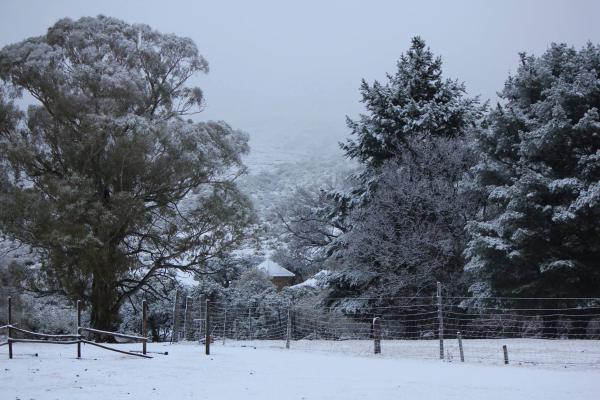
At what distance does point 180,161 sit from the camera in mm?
19578

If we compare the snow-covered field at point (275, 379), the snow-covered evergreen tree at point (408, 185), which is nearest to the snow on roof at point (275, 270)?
the snow-covered evergreen tree at point (408, 185)

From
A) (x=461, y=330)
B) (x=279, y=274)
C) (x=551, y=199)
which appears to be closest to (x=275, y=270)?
(x=279, y=274)

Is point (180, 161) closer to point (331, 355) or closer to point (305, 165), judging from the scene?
point (331, 355)

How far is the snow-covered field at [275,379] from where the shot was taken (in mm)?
7215

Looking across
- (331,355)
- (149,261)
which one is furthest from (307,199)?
(331,355)

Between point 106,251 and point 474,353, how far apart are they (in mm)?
11106

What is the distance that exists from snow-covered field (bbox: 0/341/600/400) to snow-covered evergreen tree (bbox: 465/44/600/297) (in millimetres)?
6129

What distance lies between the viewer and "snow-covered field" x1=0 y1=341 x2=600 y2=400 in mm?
7215

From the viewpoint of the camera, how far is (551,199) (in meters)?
16.5

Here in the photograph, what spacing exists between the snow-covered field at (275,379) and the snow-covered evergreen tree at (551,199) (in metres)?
6.13

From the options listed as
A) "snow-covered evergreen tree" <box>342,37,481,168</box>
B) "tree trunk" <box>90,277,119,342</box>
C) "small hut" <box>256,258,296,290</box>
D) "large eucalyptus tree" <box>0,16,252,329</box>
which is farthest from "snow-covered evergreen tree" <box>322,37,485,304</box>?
"small hut" <box>256,258,296,290</box>

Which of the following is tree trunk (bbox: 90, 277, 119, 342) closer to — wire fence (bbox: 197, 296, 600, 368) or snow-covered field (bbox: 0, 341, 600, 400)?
wire fence (bbox: 197, 296, 600, 368)

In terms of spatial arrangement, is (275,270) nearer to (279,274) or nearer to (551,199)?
(279,274)

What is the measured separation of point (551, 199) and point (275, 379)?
10.9m
